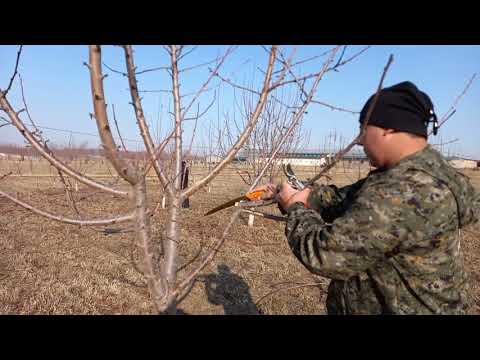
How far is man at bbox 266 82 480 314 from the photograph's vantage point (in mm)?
1245

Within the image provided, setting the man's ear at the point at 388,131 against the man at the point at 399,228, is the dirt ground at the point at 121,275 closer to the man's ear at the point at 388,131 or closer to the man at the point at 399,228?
the man at the point at 399,228

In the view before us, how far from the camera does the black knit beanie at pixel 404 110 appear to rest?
4.41ft

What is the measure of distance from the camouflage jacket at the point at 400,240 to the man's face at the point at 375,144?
0.30 ft

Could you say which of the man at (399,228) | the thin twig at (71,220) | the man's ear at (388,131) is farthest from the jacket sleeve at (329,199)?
the thin twig at (71,220)

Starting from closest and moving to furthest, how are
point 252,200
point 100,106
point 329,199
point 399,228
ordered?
point 100,106 < point 399,228 < point 252,200 < point 329,199

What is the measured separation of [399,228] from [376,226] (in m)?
0.09

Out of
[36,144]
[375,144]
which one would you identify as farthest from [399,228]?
[36,144]

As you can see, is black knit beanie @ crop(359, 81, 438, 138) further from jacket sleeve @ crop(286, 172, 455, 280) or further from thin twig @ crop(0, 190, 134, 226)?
thin twig @ crop(0, 190, 134, 226)

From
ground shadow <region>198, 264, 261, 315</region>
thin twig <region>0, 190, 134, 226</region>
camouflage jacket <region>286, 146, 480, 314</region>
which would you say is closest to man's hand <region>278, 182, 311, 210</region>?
camouflage jacket <region>286, 146, 480, 314</region>

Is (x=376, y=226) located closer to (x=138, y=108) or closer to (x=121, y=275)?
(x=138, y=108)

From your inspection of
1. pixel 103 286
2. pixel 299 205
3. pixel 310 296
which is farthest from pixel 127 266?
pixel 299 205

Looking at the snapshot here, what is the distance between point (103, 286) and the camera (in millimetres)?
4812

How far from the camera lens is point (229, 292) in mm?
4914

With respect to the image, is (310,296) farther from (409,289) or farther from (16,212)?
(16,212)
